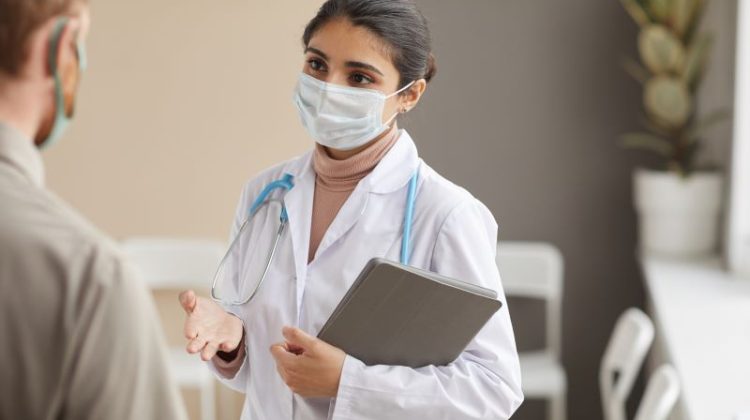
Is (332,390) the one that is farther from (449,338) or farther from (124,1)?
(124,1)

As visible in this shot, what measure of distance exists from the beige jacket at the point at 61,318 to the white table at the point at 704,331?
141 cm

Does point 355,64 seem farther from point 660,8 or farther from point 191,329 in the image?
point 660,8

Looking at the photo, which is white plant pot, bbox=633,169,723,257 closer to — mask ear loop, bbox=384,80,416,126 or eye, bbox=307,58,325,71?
mask ear loop, bbox=384,80,416,126

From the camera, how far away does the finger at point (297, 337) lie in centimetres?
130

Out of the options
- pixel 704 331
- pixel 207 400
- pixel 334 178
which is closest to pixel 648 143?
pixel 704 331

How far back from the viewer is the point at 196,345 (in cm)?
135

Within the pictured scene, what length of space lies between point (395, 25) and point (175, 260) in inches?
83.5

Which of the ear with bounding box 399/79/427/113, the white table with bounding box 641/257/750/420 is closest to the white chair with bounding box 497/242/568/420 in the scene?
the white table with bounding box 641/257/750/420

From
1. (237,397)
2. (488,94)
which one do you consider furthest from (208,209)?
(488,94)

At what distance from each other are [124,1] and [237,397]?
4.38ft

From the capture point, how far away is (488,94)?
353 cm

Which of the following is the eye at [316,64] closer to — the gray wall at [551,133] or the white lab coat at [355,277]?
the white lab coat at [355,277]

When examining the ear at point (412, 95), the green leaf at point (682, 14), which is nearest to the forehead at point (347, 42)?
the ear at point (412, 95)

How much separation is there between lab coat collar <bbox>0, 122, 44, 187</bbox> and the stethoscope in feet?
2.09
